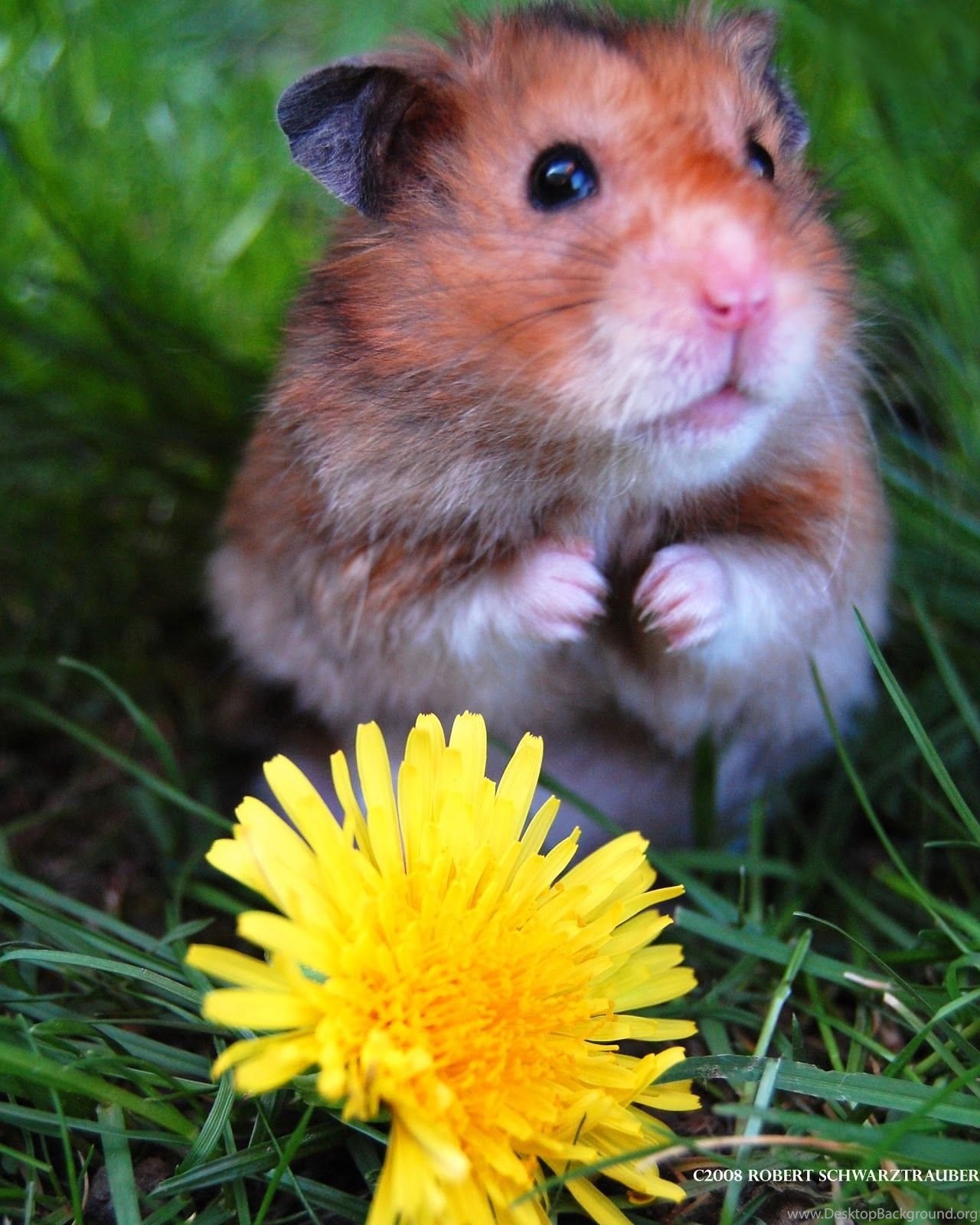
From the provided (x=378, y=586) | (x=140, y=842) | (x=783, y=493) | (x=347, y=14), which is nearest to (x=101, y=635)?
(x=140, y=842)

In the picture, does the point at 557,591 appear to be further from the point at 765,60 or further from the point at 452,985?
the point at 765,60

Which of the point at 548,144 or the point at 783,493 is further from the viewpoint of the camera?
the point at 783,493

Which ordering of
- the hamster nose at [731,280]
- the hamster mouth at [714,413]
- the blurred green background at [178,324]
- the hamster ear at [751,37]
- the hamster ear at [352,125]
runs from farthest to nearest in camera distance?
the blurred green background at [178,324], the hamster ear at [751,37], the hamster ear at [352,125], the hamster mouth at [714,413], the hamster nose at [731,280]

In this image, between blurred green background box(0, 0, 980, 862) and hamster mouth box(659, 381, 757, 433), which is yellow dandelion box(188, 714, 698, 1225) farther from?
blurred green background box(0, 0, 980, 862)

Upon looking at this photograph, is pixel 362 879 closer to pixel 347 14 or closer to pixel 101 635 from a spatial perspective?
pixel 101 635

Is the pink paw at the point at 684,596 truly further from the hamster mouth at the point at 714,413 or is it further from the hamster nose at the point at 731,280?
the hamster nose at the point at 731,280

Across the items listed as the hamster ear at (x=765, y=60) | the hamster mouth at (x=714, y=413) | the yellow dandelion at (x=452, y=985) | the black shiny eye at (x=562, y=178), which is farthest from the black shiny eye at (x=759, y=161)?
the yellow dandelion at (x=452, y=985)

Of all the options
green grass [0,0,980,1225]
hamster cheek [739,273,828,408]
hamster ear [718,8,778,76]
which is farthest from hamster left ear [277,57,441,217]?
hamster cheek [739,273,828,408]
